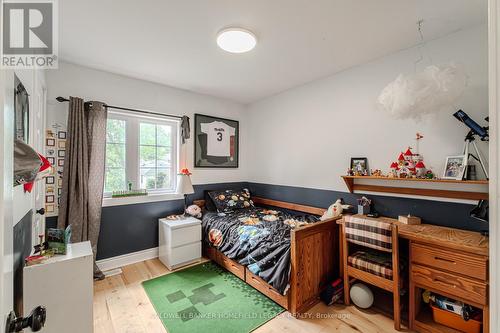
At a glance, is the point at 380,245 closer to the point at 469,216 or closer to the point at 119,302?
A: the point at 469,216

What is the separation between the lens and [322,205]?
2.87m

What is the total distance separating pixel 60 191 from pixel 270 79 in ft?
9.07

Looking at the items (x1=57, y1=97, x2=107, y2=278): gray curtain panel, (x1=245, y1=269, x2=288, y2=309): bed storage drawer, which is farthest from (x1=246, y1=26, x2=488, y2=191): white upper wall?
(x1=57, y1=97, x2=107, y2=278): gray curtain panel

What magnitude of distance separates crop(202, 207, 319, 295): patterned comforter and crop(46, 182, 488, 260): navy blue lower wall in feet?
1.11

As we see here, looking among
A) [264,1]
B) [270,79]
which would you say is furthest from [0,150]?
[270,79]

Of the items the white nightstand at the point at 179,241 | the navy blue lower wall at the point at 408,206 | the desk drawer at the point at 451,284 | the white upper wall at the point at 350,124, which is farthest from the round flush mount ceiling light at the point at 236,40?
the desk drawer at the point at 451,284

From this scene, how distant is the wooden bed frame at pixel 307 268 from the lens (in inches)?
76.2

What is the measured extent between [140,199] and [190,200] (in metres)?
0.71

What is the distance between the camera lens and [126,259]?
281 centimetres

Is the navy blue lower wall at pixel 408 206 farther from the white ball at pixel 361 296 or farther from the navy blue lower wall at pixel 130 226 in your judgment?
the navy blue lower wall at pixel 130 226

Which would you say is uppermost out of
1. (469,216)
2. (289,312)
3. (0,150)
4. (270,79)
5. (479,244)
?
(270,79)

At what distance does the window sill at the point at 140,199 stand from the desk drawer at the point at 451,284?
283 centimetres

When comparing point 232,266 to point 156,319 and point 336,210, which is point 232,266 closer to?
point 156,319

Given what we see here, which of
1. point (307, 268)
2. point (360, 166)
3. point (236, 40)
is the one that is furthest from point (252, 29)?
point (307, 268)
